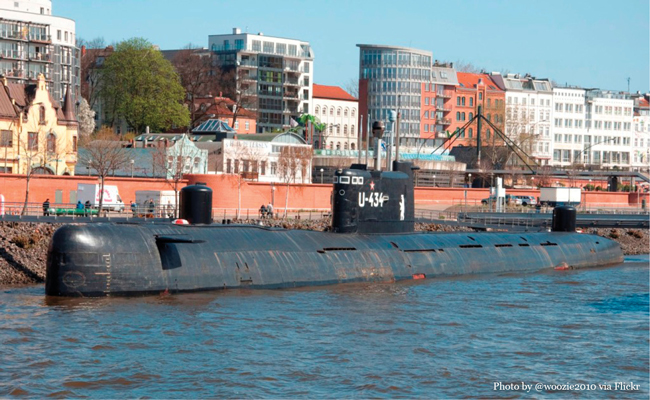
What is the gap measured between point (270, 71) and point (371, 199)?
3742 inches

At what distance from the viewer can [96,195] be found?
5431 cm

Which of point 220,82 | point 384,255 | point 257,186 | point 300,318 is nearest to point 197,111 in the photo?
point 220,82

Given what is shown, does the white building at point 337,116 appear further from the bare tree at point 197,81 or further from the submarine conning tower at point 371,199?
the submarine conning tower at point 371,199

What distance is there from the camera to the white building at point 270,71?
127 m

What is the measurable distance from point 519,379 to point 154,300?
1131cm

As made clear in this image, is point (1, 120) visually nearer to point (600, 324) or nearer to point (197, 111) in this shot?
point (600, 324)

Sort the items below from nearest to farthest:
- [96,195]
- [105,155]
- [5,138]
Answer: [96,195]
[5,138]
[105,155]

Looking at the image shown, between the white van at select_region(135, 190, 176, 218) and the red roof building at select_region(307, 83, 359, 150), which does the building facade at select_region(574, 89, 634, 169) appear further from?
the white van at select_region(135, 190, 176, 218)

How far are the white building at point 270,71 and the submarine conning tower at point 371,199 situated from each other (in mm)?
88701

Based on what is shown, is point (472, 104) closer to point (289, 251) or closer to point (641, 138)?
point (641, 138)

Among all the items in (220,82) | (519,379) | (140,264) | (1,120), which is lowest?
(519,379)

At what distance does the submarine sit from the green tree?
2709 inches

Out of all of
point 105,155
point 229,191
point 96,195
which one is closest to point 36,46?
point 105,155

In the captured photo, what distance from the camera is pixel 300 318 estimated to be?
26.4 meters
